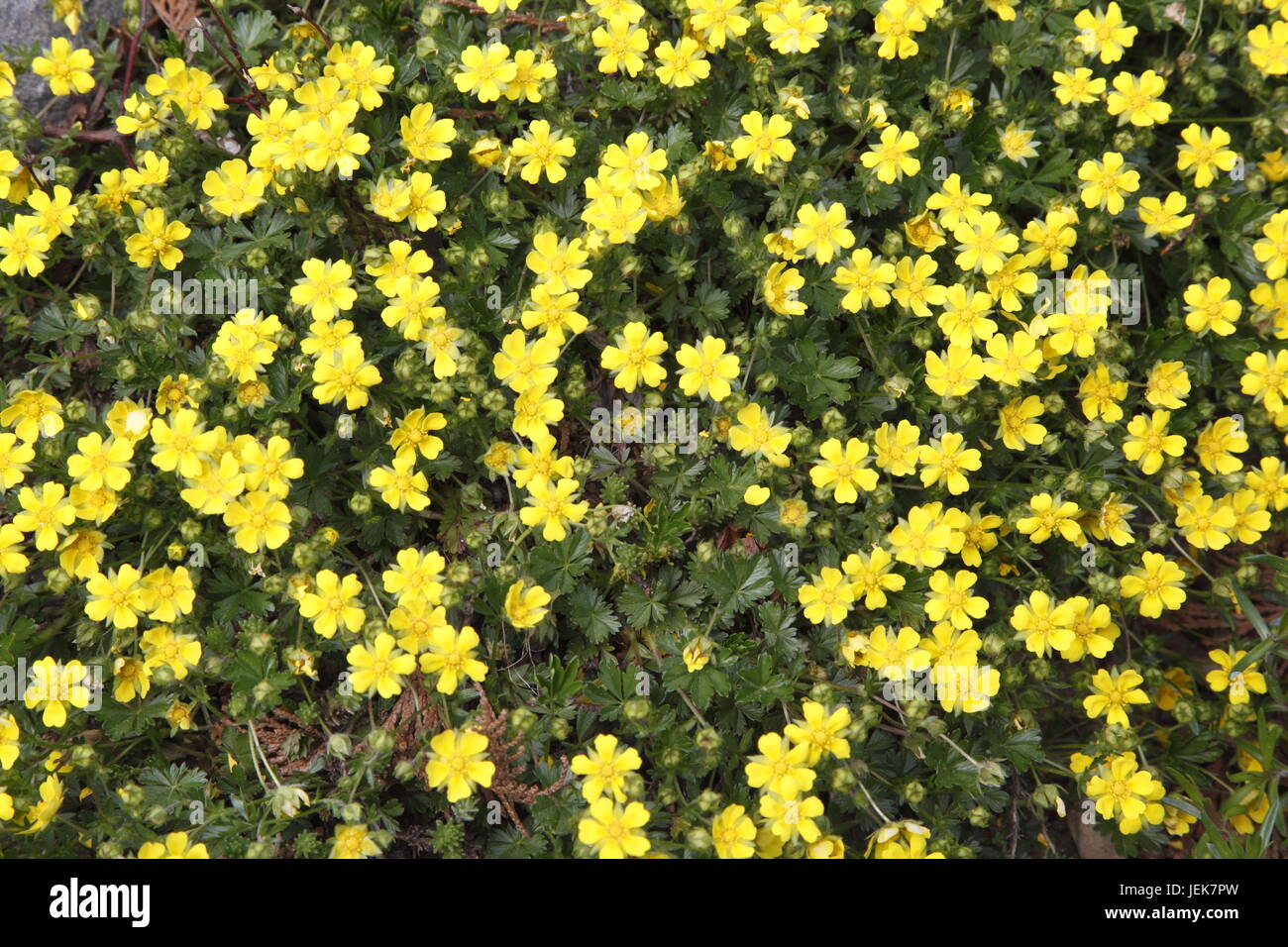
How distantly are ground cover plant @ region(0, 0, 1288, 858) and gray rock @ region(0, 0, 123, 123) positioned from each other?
0.10 metres

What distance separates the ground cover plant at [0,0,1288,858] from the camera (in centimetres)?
397

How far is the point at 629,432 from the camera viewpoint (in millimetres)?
4367

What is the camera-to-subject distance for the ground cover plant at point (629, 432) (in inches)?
156

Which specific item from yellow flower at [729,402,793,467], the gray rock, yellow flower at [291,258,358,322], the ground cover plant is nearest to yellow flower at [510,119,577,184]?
the ground cover plant

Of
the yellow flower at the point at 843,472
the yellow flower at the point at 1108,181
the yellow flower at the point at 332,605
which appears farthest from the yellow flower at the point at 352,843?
the yellow flower at the point at 1108,181

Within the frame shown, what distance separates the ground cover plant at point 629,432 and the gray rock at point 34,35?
0.10 m

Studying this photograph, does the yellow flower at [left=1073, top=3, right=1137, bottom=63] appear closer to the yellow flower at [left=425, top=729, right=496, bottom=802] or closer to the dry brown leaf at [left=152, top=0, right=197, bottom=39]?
the yellow flower at [left=425, top=729, right=496, bottom=802]

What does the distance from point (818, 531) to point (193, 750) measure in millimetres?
2675

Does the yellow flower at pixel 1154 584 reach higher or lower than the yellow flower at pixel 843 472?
lower

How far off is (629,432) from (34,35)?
11.1ft

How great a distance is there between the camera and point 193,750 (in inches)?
168

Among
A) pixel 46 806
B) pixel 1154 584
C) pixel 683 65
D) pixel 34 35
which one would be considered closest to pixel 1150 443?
pixel 1154 584

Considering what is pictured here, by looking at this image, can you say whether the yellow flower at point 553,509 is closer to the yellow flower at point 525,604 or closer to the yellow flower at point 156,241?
the yellow flower at point 525,604

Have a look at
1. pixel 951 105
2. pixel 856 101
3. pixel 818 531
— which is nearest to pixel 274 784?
pixel 818 531
